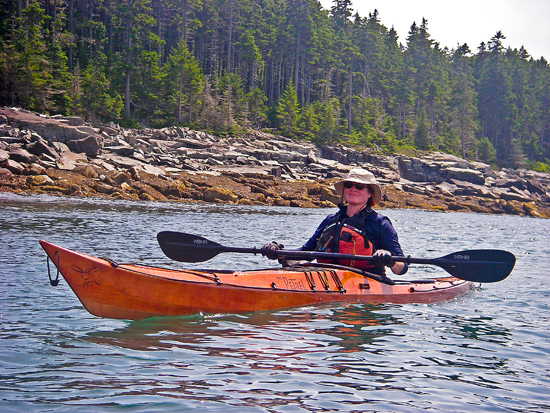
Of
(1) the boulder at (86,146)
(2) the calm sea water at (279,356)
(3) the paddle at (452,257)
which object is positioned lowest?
(2) the calm sea water at (279,356)

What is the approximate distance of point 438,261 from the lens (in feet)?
23.3

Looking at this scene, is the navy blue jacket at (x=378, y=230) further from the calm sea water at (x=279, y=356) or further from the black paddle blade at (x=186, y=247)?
the black paddle blade at (x=186, y=247)

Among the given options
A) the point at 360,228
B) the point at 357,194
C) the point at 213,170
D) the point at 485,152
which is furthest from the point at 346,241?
the point at 485,152

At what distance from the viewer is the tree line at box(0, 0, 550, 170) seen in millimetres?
42250

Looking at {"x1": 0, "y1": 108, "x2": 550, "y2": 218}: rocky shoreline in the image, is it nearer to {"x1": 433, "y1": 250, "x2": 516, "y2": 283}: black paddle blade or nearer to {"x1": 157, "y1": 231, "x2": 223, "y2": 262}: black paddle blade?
{"x1": 157, "y1": 231, "x2": 223, "y2": 262}: black paddle blade

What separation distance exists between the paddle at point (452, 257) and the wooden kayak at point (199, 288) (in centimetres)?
41

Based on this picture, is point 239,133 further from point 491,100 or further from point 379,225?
point 491,100

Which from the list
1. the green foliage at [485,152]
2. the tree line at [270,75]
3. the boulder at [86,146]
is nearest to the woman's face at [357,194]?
the boulder at [86,146]

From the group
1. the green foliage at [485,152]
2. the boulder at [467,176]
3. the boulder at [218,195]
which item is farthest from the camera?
the green foliage at [485,152]

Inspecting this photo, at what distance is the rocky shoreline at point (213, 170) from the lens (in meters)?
26.4

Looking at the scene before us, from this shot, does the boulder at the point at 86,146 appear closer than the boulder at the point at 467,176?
Yes

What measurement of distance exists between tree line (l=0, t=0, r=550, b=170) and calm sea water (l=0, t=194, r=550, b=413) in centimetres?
3342

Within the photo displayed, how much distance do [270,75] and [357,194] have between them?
212 feet

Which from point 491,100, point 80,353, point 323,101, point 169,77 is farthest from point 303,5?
point 80,353
